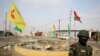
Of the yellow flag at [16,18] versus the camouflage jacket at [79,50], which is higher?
the yellow flag at [16,18]

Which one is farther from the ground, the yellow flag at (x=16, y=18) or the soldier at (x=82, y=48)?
the yellow flag at (x=16, y=18)

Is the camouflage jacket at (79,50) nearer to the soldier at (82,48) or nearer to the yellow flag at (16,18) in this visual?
the soldier at (82,48)

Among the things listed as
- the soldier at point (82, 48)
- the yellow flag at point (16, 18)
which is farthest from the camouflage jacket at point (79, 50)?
the yellow flag at point (16, 18)

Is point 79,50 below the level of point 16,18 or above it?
below

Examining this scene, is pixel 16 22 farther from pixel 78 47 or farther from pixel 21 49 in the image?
pixel 78 47

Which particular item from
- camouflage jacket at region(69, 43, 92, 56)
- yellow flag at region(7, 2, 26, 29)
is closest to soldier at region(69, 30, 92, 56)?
camouflage jacket at region(69, 43, 92, 56)

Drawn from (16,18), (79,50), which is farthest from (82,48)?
(16,18)

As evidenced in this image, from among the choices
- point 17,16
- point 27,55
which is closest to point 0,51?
point 27,55

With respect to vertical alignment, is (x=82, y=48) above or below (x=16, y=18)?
below

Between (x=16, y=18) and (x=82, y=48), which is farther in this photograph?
(x=16, y=18)

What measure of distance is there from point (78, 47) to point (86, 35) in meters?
0.24

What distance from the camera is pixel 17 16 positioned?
20.6 metres

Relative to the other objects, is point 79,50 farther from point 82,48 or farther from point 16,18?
point 16,18

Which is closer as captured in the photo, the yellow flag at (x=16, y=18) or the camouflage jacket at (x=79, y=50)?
the camouflage jacket at (x=79, y=50)
